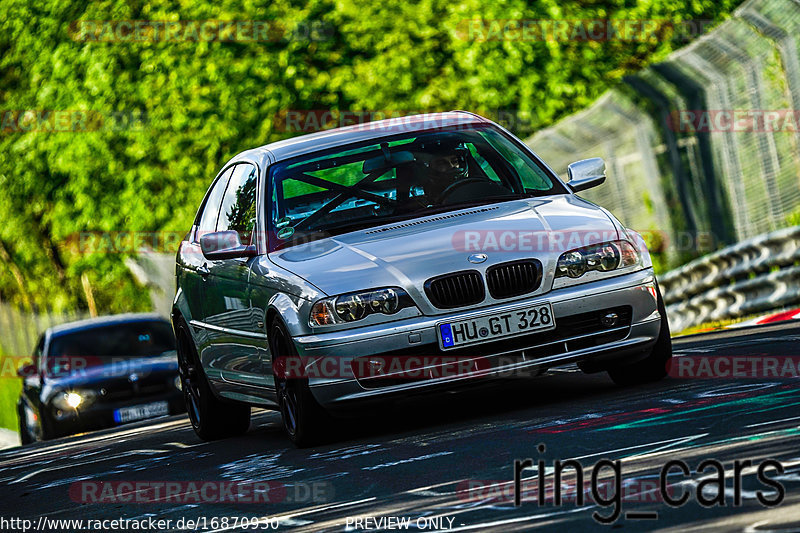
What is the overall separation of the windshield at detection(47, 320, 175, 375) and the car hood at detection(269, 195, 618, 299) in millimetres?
9973

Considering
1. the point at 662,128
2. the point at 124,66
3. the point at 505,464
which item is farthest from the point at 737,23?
the point at 124,66

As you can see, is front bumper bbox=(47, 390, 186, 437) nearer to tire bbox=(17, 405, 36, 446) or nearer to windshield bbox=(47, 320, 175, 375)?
windshield bbox=(47, 320, 175, 375)

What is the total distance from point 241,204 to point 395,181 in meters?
1.17

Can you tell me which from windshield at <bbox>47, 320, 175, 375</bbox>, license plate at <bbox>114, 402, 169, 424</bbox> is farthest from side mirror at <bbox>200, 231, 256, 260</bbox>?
windshield at <bbox>47, 320, 175, 375</bbox>

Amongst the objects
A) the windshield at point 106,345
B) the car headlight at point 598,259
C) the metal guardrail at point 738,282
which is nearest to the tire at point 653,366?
the car headlight at point 598,259

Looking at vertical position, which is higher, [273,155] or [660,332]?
[273,155]

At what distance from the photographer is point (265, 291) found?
9359mm

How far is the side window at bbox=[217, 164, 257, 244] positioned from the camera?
1029 cm

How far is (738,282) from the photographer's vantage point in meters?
16.8

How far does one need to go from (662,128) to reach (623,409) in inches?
438

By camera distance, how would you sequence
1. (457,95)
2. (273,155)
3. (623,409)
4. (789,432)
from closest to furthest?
(789,432) → (623,409) → (273,155) → (457,95)

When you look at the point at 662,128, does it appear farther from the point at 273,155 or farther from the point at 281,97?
the point at 281,97

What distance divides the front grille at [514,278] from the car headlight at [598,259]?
0.13 m

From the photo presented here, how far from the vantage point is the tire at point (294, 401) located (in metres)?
8.94
